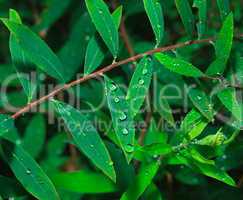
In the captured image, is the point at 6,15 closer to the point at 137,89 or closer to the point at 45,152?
the point at 45,152

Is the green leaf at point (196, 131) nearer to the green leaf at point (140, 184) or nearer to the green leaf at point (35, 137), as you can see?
the green leaf at point (140, 184)

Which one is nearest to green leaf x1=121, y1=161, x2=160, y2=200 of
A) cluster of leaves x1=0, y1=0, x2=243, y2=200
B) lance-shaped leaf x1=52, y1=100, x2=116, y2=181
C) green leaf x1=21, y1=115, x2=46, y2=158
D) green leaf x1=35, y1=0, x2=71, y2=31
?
cluster of leaves x1=0, y1=0, x2=243, y2=200

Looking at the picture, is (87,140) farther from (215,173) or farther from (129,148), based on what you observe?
(215,173)

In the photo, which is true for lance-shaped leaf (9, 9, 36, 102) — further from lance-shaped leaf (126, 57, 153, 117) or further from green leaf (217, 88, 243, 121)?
green leaf (217, 88, 243, 121)

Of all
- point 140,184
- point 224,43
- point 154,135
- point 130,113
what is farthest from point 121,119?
point 154,135

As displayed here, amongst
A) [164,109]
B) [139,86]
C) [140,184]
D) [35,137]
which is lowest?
[35,137]

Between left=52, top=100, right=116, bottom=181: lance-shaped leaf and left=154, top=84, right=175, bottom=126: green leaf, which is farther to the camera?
left=154, top=84, right=175, bottom=126: green leaf

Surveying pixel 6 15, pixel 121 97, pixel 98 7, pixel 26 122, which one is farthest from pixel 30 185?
pixel 6 15
